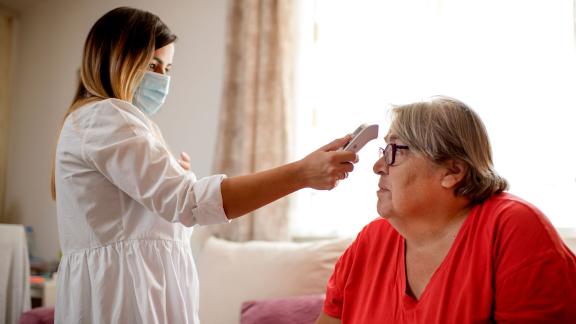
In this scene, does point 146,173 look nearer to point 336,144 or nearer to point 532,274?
point 336,144

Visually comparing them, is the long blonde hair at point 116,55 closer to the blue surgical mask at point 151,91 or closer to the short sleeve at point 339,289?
the blue surgical mask at point 151,91

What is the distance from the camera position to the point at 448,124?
127 centimetres

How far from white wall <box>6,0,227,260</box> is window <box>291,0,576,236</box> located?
669 millimetres

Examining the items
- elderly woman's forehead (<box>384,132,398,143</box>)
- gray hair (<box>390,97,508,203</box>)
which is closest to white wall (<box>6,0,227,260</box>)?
elderly woman's forehead (<box>384,132,398,143</box>)

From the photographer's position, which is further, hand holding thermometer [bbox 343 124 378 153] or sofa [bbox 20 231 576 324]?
sofa [bbox 20 231 576 324]

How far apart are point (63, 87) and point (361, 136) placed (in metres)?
3.51

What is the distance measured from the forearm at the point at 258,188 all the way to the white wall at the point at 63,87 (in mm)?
1999

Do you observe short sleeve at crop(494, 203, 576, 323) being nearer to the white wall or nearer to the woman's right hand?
the woman's right hand

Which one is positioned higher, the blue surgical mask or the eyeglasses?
the blue surgical mask

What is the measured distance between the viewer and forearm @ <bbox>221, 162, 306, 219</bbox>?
1163mm

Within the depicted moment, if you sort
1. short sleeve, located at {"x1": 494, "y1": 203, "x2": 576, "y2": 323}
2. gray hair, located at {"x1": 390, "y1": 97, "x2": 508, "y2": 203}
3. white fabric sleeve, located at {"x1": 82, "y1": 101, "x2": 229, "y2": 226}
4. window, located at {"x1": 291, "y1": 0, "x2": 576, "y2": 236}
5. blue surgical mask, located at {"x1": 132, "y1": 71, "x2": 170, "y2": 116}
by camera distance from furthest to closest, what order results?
window, located at {"x1": 291, "y1": 0, "x2": 576, "y2": 236}
blue surgical mask, located at {"x1": 132, "y1": 71, "x2": 170, "y2": 116}
gray hair, located at {"x1": 390, "y1": 97, "x2": 508, "y2": 203}
white fabric sleeve, located at {"x1": 82, "y1": 101, "x2": 229, "y2": 226}
short sleeve, located at {"x1": 494, "y1": 203, "x2": 576, "y2": 323}

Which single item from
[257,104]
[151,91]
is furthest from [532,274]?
[257,104]

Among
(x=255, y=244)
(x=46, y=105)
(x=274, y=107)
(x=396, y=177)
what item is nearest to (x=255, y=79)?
(x=274, y=107)

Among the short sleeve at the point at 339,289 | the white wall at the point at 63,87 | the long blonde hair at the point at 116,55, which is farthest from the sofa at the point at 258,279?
the long blonde hair at the point at 116,55
